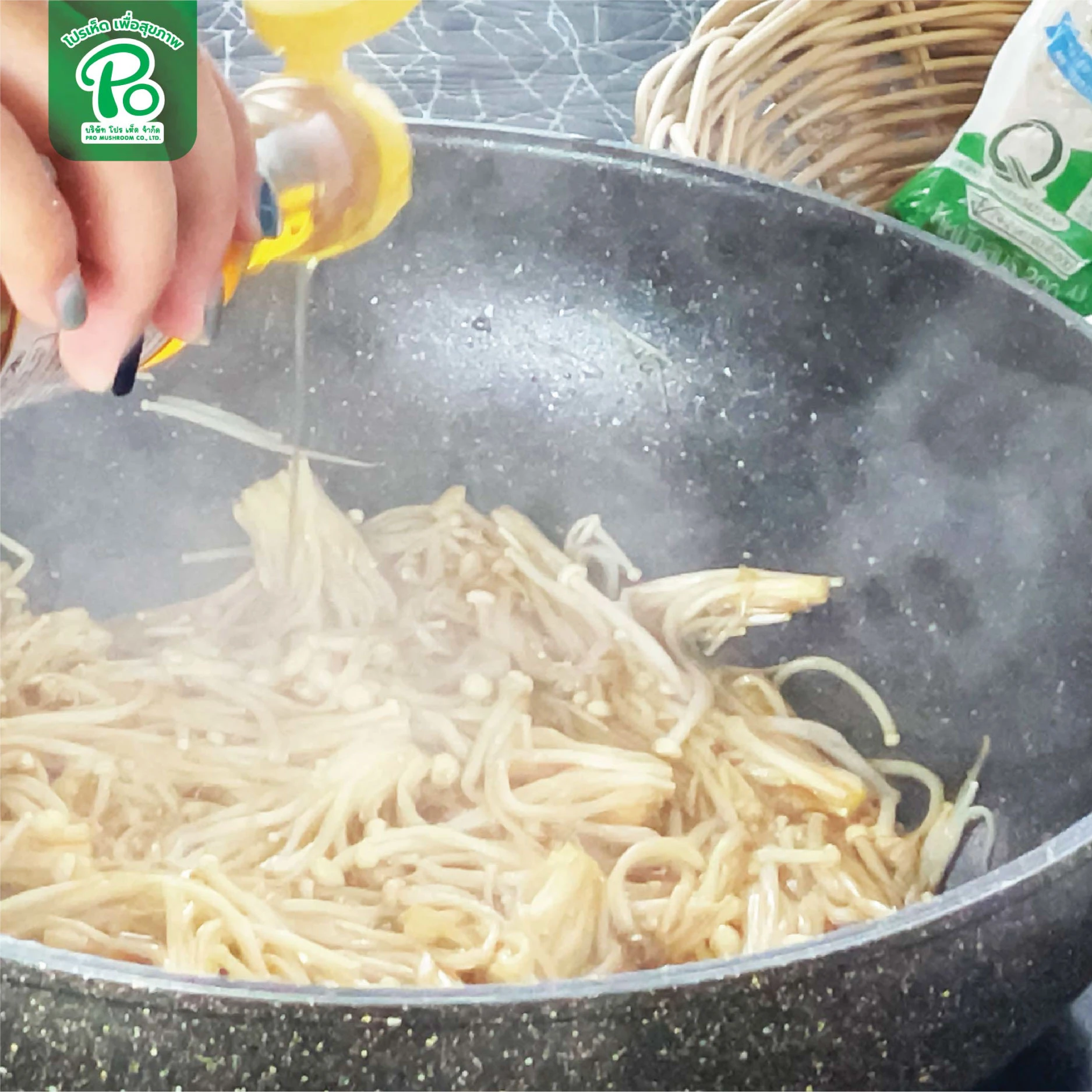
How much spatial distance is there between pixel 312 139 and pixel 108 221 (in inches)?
10.5

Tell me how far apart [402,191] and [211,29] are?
0.53 metres

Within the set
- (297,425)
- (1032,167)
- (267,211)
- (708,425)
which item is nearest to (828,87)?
(1032,167)

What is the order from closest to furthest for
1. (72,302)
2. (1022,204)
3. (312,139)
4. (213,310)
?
(72,302) < (213,310) < (312,139) < (1022,204)

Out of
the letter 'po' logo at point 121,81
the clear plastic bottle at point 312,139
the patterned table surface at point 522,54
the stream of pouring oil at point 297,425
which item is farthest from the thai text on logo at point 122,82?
the patterned table surface at point 522,54

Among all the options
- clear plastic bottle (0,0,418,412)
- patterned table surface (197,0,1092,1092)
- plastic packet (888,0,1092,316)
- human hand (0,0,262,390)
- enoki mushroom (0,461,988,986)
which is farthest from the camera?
patterned table surface (197,0,1092,1092)

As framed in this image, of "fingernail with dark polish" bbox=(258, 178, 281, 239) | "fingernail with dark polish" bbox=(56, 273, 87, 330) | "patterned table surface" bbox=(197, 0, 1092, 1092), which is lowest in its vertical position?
"patterned table surface" bbox=(197, 0, 1092, 1092)

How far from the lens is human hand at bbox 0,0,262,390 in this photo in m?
0.54

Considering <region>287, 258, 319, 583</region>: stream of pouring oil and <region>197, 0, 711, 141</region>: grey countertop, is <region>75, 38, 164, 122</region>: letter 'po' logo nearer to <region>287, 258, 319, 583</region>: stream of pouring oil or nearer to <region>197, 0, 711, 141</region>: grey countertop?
<region>287, 258, 319, 583</region>: stream of pouring oil

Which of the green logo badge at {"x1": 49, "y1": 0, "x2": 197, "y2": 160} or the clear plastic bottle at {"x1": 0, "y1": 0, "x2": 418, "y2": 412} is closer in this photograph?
the green logo badge at {"x1": 49, "y1": 0, "x2": 197, "y2": 160}

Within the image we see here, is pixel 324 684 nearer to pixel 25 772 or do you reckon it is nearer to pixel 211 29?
pixel 25 772

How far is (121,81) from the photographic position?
66 cm

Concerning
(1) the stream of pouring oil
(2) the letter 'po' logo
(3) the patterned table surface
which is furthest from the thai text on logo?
(3) the patterned table surface

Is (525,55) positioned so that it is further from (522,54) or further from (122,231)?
(122,231)

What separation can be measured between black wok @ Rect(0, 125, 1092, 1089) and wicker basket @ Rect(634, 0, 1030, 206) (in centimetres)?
10
